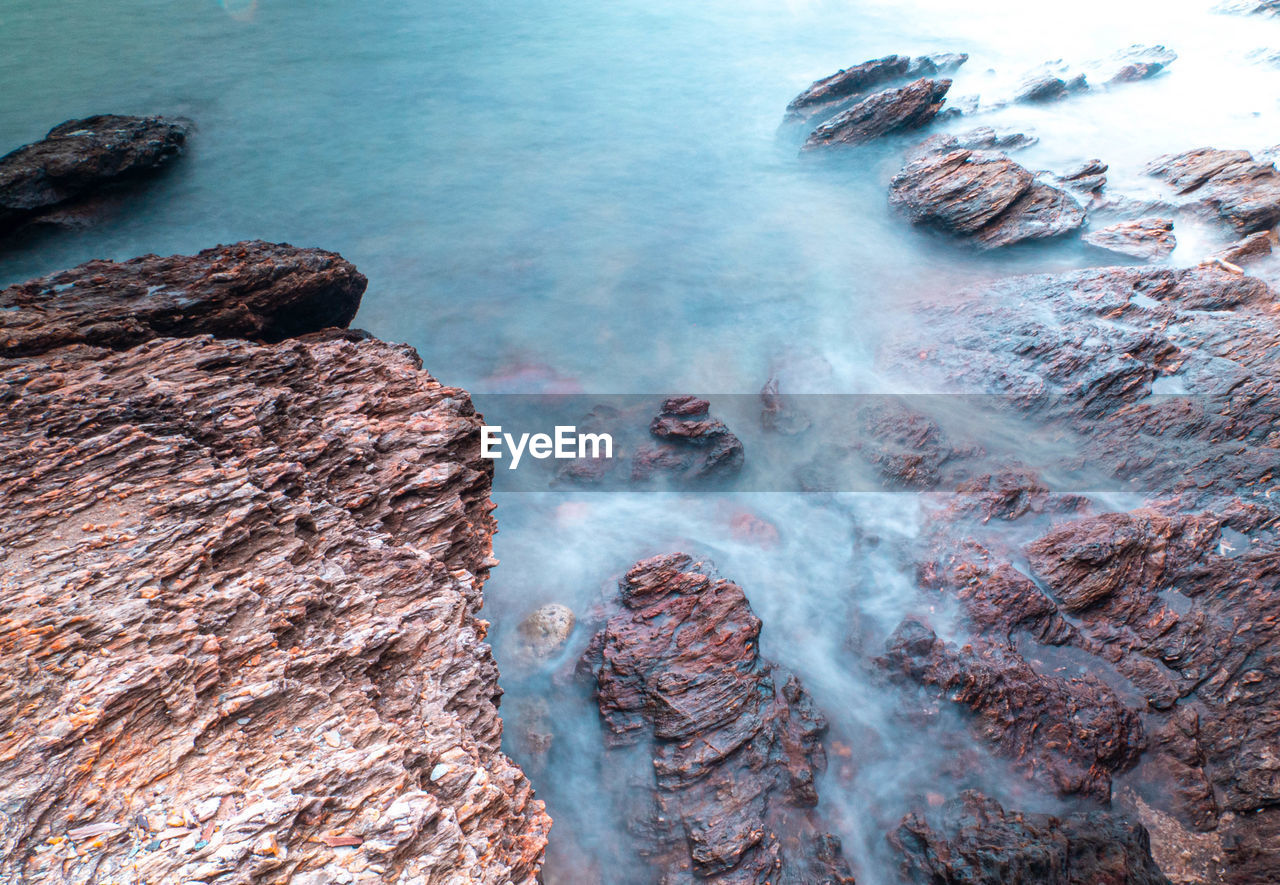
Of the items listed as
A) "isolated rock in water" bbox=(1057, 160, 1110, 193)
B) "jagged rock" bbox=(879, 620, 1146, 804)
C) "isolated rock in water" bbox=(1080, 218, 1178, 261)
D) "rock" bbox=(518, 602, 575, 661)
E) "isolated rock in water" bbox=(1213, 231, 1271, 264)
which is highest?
"isolated rock in water" bbox=(1057, 160, 1110, 193)

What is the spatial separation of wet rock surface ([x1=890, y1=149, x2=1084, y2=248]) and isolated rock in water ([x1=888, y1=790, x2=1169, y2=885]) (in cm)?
1262

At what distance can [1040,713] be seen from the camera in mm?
7625

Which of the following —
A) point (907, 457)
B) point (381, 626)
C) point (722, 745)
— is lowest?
point (722, 745)

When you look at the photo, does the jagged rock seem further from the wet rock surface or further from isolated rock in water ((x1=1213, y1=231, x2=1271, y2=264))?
the wet rock surface

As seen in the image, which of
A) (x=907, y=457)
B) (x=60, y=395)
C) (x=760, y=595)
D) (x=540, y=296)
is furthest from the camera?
(x=540, y=296)

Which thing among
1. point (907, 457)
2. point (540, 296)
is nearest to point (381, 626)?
point (907, 457)

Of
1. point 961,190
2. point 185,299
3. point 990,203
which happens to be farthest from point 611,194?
→ point 185,299

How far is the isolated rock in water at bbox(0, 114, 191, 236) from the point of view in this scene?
1401cm

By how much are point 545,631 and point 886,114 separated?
1841cm

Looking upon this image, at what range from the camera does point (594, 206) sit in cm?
1802

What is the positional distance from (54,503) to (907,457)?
1091 centimetres

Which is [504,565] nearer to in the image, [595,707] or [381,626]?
[595,707]

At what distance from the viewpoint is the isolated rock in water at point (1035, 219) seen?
49.2 feet

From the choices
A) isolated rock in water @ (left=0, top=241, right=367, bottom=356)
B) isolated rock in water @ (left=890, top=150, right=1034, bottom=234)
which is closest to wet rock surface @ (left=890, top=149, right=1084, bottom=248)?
isolated rock in water @ (left=890, top=150, right=1034, bottom=234)
